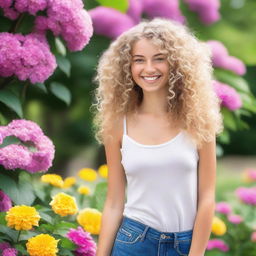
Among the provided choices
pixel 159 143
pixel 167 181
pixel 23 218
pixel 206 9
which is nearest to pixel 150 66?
pixel 159 143

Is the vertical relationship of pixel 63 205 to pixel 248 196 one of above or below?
below

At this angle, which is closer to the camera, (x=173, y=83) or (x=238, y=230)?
(x=173, y=83)

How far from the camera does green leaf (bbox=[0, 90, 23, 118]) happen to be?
300 centimetres

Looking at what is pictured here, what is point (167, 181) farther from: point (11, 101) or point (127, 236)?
point (11, 101)

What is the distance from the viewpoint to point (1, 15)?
10.5 feet

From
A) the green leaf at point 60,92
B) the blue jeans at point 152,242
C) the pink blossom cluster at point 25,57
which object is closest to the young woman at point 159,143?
the blue jeans at point 152,242

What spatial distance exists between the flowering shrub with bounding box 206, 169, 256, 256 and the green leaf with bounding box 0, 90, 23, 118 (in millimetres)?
1550

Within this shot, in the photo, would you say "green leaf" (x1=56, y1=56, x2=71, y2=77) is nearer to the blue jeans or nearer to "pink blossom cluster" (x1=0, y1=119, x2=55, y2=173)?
"pink blossom cluster" (x1=0, y1=119, x2=55, y2=173)

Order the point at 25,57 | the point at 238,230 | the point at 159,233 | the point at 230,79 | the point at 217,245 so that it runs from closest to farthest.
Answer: the point at 159,233, the point at 25,57, the point at 217,245, the point at 230,79, the point at 238,230

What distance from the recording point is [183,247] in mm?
2455

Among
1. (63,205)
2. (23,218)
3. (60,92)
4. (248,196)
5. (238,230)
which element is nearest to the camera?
(23,218)

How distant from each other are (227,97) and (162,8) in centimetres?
125

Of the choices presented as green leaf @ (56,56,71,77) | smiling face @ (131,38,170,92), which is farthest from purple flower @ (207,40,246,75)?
smiling face @ (131,38,170,92)

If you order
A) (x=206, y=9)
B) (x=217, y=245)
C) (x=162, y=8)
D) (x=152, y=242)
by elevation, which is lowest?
(x=152, y=242)
